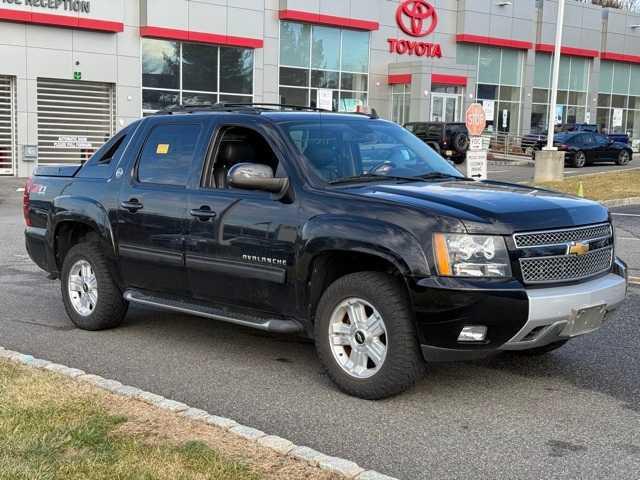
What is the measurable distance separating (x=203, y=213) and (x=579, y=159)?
3127cm

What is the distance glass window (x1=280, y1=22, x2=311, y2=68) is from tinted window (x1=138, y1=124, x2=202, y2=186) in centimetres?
3076

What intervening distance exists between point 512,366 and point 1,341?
4141mm

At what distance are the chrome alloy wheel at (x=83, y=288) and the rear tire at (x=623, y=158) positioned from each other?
109 ft

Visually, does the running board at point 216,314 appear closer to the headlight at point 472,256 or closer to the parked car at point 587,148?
the headlight at point 472,256

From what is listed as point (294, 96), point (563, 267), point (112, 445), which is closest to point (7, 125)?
point (294, 96)

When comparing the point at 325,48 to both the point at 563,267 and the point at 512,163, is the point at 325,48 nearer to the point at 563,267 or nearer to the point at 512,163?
the point at 512,163

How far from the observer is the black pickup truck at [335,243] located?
4.76 m

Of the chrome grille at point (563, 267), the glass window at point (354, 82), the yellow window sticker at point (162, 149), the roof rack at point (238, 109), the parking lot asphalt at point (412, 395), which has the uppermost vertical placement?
the glass window at point (354, 82)

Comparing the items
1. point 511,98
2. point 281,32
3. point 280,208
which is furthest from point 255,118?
point 511,98

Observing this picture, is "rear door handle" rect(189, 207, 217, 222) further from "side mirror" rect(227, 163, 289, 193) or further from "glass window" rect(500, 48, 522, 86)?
"glass window" rect(500, 48, 522, 86)

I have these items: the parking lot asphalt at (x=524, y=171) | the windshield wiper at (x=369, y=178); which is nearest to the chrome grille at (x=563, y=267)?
the windshield wiper at (x=369, y=178)

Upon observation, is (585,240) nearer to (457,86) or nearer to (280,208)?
(280,208)

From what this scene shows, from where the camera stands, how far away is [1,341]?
22.0ft

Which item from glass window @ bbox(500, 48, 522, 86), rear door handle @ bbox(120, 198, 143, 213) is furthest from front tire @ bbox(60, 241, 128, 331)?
glass window @ bbox(500, 48, 522, 86)
